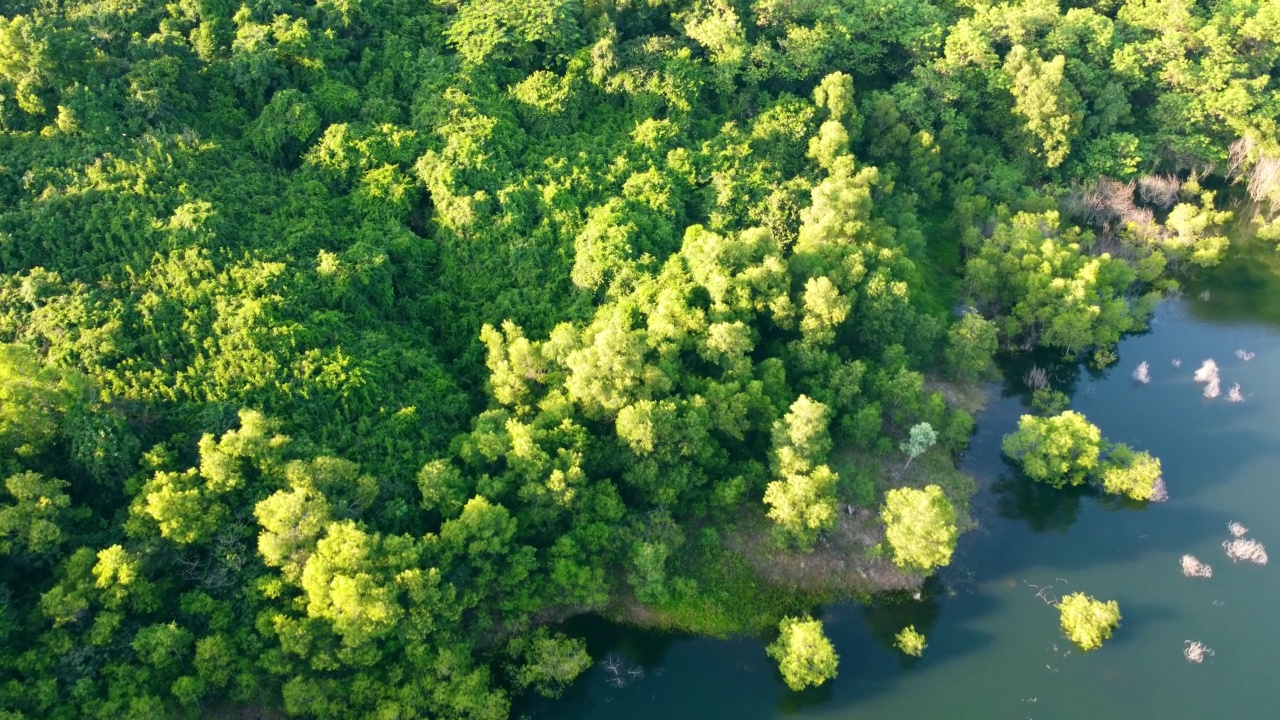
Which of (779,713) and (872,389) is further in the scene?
(872,389)

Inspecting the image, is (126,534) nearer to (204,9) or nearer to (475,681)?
(475,681)

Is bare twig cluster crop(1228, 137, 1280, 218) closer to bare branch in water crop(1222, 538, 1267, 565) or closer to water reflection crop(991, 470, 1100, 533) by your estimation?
bare branch in water crop(1222, 538, 1267, 565)

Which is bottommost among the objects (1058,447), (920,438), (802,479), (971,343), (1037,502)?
(1037,502)

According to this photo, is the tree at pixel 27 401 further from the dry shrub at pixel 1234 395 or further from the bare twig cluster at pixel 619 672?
the dry shrub at pixel 1234 395

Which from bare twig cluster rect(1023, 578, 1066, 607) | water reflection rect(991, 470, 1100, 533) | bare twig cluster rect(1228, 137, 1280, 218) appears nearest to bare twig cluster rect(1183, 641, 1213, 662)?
bare twig cluster rect(1023, 578, 1066, 607)

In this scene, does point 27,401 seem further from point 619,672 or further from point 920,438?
point 920,438

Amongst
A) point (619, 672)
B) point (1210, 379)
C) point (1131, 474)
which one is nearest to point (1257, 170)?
point (1210, 379)

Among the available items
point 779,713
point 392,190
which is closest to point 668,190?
point 392,190
